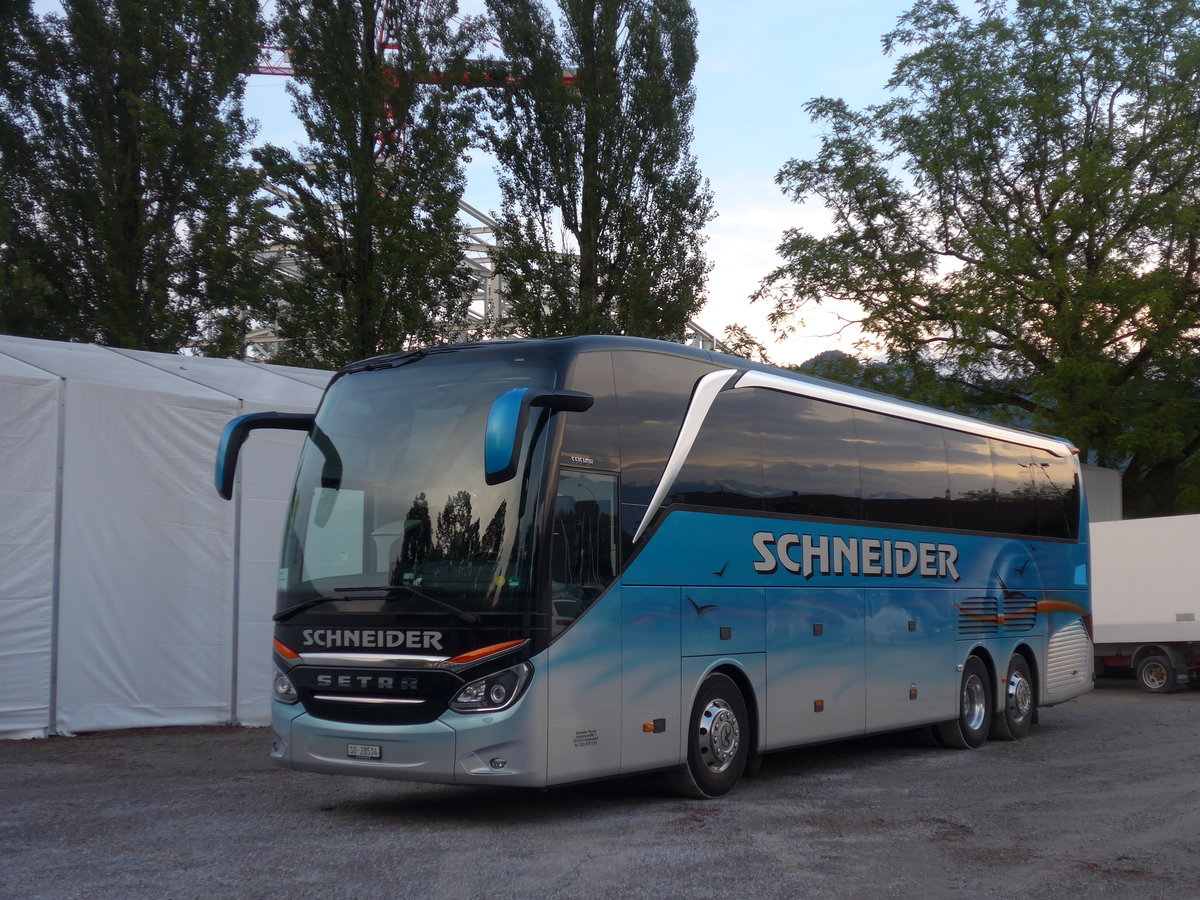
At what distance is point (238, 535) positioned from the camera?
15.0 meters

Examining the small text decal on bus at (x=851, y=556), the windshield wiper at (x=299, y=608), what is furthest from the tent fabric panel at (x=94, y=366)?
the small text decal on bus at (x=851, y=556)

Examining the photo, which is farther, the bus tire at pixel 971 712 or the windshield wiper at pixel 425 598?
the bus tire at pixel 971 712

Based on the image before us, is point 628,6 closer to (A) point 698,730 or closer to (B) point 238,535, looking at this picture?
(B) point 238,535

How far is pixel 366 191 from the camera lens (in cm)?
2420

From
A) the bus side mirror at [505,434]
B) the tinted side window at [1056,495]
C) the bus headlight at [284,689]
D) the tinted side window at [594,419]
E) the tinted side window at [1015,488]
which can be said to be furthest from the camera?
the tinted side window at [1056,495]

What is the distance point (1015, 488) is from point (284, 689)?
384 inches

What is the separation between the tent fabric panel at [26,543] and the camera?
12914 millimetres

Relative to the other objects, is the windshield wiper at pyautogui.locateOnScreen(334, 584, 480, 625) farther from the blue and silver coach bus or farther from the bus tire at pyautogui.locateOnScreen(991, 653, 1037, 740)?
the bus tire at pyautogui.locateOnScreen(991, 653, 1037, 740)

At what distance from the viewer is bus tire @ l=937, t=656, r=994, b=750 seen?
14.2 m

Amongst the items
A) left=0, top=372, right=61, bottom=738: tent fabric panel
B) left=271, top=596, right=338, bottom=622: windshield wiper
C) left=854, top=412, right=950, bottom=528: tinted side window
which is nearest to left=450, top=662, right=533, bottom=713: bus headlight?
left=271, top=596, right=338, bottom=622: windshield wiper

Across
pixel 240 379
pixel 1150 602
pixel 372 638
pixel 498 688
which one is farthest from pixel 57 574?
pixel 1150 602

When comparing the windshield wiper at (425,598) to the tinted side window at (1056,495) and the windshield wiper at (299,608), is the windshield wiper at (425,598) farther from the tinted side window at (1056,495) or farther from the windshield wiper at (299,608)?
the tinted side window at (1056,495)

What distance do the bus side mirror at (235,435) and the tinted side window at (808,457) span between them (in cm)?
379

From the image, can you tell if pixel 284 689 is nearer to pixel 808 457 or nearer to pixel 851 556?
pixel 808 457
